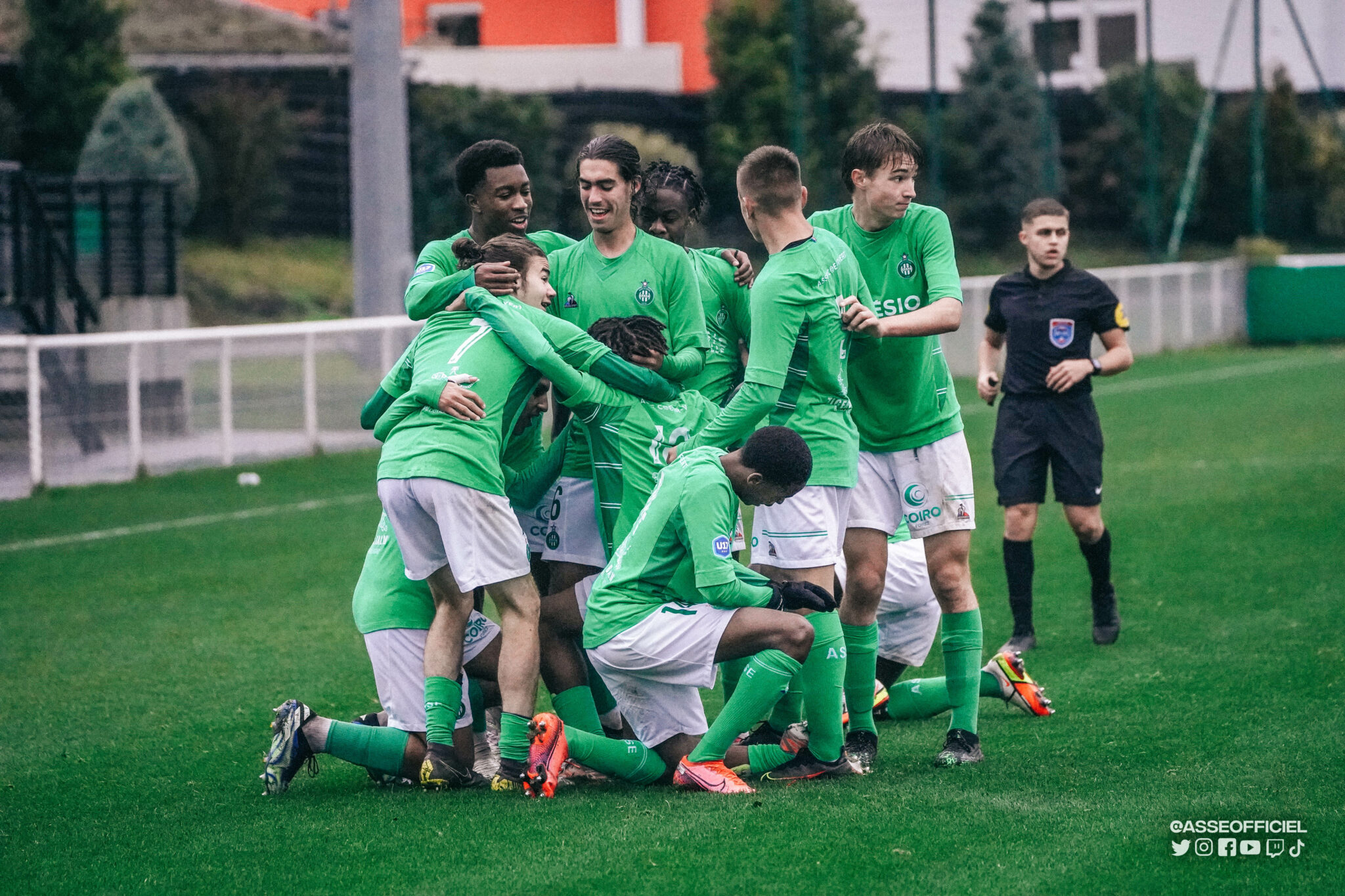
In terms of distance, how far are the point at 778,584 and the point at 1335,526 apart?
6.20m

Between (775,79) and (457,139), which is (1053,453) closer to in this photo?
(457,139)

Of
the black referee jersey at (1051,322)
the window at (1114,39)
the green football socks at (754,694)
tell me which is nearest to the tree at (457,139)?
the window at (1114,39)

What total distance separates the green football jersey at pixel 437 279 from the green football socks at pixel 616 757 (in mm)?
1471


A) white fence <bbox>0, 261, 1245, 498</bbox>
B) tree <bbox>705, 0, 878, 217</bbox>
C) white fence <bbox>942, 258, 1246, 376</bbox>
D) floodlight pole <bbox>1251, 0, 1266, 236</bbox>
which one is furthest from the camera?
tree <bbox>705, 0, 878, 217</bbox>

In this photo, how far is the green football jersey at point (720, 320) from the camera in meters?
6.08

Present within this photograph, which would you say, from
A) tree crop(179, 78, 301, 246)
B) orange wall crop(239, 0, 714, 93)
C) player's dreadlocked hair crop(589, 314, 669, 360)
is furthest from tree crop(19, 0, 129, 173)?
player's dreadlocked hair crop(589, 314, 669, 360)

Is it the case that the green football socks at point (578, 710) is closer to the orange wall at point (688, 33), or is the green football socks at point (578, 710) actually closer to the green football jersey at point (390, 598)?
the green football jersey at point (390, 598)

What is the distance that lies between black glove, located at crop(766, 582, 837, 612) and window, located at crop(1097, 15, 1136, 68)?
38388mm

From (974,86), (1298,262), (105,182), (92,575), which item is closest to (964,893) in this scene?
(92,575)

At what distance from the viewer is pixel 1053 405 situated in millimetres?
7562

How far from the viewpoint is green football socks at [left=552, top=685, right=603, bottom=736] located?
546cm

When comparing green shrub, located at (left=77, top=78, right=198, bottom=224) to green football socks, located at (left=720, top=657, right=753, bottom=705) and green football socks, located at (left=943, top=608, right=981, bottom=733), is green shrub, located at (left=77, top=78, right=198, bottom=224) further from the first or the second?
green football socks, located at (left=943, top=608, right=981, bottom=733)

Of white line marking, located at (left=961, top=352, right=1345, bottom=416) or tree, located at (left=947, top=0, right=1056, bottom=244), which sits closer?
white line marking, located at (left=961, top=352, right=1345, bottom=416)

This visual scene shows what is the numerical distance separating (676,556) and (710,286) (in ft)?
4.55
